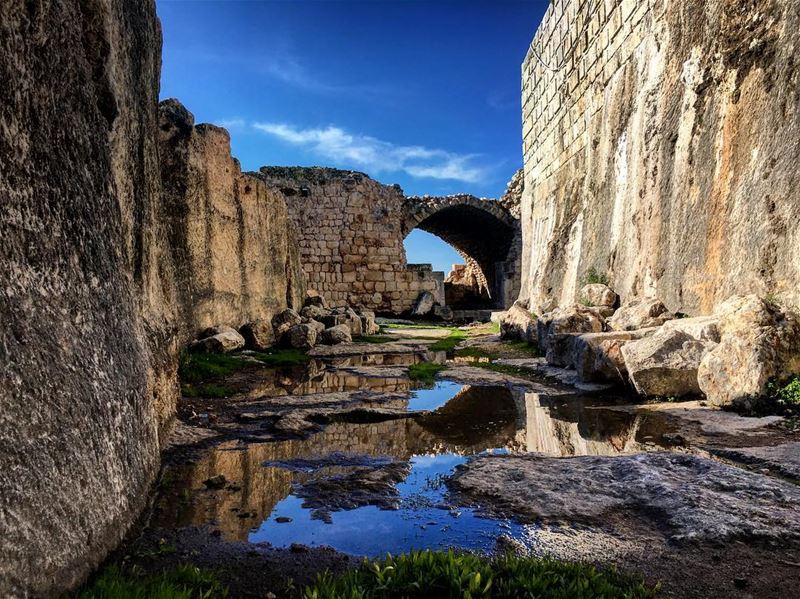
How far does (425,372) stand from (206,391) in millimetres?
2583

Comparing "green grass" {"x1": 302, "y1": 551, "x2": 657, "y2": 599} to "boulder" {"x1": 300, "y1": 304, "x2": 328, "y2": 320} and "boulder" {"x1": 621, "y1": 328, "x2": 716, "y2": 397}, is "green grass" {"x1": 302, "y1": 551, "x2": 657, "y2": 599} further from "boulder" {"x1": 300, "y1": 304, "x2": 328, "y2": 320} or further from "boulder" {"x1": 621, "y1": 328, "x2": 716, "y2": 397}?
"boulder" {"x1": 300, "y1": 304, "x2": 328, "y2": 320}

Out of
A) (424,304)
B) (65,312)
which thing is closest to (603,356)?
(65,312)

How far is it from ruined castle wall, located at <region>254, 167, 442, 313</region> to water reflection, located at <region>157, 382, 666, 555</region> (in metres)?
15.9

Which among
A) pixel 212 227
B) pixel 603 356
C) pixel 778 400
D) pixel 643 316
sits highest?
pixel 212 227

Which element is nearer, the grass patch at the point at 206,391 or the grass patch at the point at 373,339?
the grass patch at the point at 206,391

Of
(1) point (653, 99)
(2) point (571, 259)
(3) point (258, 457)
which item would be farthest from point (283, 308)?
(3) point (258, 457)

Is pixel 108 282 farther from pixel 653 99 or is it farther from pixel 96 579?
pixel 653 99

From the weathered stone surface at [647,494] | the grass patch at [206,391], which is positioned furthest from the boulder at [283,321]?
the weathered stone surface at [647,494]

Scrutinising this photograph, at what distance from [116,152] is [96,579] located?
81.0 inches

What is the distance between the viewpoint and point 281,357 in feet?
25.9

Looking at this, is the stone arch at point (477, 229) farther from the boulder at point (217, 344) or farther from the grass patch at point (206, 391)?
the grass patch at point (206, 391)

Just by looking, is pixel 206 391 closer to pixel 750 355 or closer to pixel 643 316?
pixel 750 355

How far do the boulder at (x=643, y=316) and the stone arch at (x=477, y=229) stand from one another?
15618 millimetres

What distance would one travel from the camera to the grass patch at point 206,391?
202 inches
